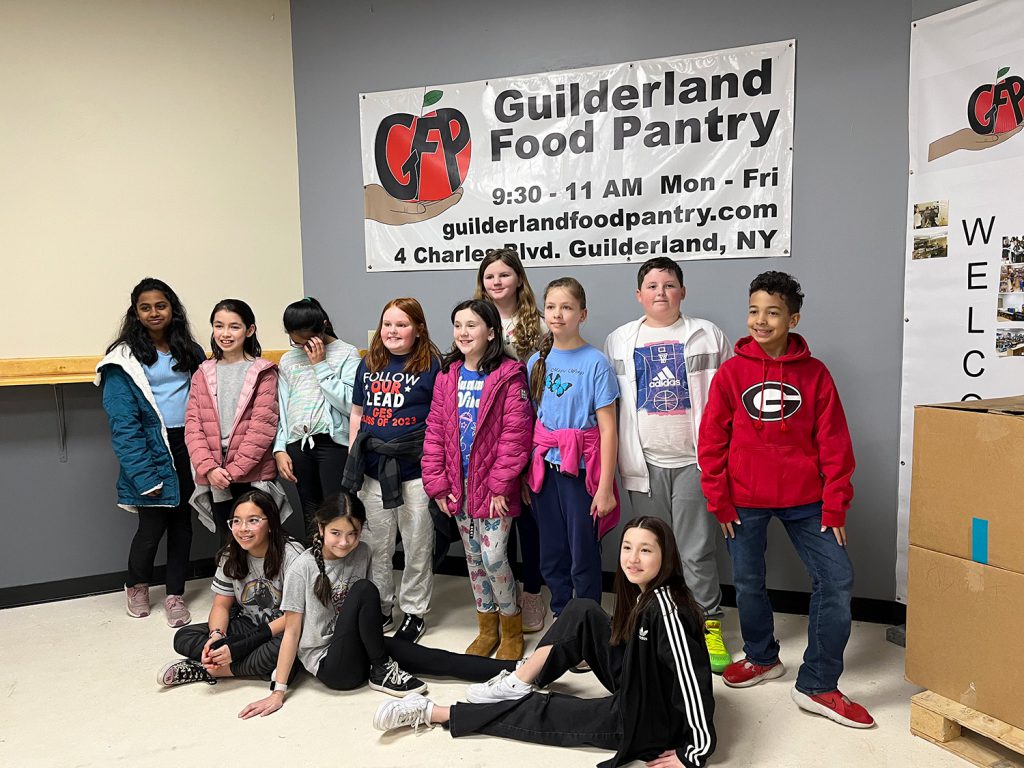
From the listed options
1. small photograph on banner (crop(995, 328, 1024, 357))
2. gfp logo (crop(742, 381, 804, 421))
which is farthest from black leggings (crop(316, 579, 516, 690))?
small photograph on banner (crop(995, 328, 1024, 357))

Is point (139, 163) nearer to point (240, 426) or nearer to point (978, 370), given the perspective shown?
point (240, 426)

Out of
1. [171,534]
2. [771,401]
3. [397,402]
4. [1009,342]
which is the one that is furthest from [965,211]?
[171,534]

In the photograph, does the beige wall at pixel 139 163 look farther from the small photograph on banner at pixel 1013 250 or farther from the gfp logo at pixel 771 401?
the small photograph on banner at pixel 1013 250

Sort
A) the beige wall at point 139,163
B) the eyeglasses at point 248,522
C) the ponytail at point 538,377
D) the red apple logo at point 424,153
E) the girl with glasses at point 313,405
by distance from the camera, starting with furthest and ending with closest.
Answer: the red apple logo at point 424,153 → the beige wall at point 139,163 → the girl with glasses at point 313,405 → the ponytail at point 538,377 → the eyeglasses at point 248,522

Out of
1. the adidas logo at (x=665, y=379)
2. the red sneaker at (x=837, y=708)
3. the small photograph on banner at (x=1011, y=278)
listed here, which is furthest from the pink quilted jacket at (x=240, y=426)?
the small photograph on banner at (x=1011, y=278)

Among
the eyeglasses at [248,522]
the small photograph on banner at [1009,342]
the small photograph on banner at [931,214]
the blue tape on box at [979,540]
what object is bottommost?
the eyeglasses at [248,522]

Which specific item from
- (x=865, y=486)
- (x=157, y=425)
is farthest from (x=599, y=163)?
(x=157, y=425)

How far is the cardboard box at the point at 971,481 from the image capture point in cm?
196

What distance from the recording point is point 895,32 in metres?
2.76

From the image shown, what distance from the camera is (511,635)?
2.71 metres

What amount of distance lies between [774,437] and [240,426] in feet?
6.27

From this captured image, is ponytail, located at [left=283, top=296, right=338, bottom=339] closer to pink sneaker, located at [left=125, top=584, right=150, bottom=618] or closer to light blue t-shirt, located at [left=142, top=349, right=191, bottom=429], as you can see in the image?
light blue t-shirt, located at [left=142, top=349, right=191, bottom=429]

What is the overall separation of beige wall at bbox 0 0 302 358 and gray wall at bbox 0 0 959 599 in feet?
0.52

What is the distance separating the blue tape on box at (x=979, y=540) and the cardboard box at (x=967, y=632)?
20mm
